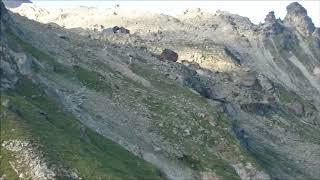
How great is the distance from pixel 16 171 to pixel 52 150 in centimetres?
688

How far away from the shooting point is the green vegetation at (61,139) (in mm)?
84000

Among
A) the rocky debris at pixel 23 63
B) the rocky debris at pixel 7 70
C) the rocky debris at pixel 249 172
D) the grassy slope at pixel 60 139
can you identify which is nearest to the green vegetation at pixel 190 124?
the rocky debris at pixel 249 172

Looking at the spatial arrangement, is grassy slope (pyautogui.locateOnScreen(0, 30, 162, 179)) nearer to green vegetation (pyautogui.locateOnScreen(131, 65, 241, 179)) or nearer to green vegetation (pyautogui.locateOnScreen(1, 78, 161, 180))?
green vegetation (pyautogui.locateOnScreen(1, 78, 161, 180))

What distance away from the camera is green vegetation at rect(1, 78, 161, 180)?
8400 centimetres

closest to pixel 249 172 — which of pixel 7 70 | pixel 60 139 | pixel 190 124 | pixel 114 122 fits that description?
pixel 190 124

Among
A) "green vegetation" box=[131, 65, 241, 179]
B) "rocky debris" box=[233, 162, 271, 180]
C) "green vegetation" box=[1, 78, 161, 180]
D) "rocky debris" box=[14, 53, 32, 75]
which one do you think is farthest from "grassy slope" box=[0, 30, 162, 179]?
"rocky debris" box=[233, 162, 271, 180]

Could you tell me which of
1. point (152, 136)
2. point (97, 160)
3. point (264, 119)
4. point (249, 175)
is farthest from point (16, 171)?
point (264, 119)

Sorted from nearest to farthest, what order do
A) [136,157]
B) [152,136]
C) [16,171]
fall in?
[16,171] → [136,157] → [152,136]

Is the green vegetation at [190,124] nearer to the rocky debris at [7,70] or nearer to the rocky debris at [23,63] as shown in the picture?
the rocky debris at [23,63]

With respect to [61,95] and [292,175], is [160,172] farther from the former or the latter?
[292,175]

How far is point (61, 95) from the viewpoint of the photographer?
4493 inches

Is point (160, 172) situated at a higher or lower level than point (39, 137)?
lower

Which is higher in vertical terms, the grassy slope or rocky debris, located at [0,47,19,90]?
rocky debris, located at [0,47,19,90]

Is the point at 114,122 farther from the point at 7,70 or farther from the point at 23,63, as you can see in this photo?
the point at 7,70
